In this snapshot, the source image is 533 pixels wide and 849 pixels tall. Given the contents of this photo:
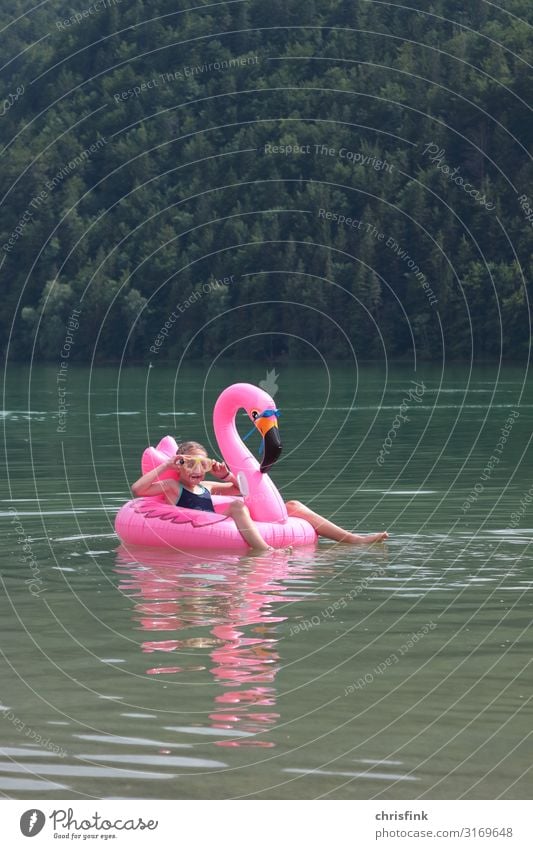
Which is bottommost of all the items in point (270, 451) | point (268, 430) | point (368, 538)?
point (368, 538)

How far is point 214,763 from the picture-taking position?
9.16m

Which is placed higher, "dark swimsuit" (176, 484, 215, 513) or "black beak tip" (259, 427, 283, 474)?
"black beak tip" (259, 427, 283, 474)

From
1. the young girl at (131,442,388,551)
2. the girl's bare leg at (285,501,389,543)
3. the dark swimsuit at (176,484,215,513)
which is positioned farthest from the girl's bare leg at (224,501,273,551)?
the girl's bare leg at (285,501,389,543)

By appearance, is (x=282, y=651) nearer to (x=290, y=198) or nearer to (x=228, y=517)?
(x=228, y=517)

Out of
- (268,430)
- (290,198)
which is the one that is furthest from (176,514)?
(290,198)

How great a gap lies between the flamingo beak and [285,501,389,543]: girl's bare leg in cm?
53

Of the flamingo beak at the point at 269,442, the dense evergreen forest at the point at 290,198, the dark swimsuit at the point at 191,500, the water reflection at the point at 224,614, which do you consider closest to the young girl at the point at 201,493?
the dark swimsuit at the point at 191,500

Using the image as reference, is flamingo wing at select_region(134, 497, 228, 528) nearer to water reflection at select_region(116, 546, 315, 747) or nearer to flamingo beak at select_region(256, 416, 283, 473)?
water reflection at select_region(116, 546, 315, 747)

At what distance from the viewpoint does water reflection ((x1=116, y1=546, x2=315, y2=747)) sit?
34.3 feet

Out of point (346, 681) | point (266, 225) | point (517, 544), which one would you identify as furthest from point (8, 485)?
point (266, 225)

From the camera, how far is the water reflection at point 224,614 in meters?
10.5

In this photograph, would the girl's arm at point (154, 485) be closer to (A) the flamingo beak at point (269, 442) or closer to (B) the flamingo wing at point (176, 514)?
(B) the flamingo wing at point (176, 514)

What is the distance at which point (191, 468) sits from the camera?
56.7 feet

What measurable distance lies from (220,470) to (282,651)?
239 inches
